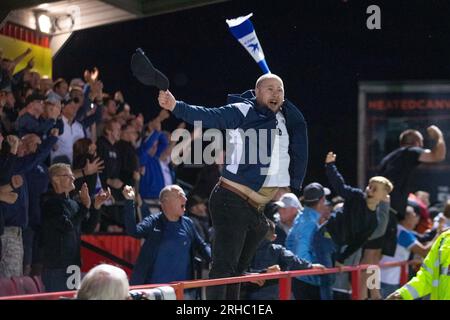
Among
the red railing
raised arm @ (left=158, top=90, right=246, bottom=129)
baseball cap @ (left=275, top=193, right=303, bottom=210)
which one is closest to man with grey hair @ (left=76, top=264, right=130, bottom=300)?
the red railing

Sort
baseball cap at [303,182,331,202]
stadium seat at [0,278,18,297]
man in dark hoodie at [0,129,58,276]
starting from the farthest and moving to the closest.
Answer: baseball cap at [303,182,331,202], man in dark hoodie at [0,129,58,276], stadium seat at [0,278,18,297]

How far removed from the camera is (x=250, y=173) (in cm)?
510

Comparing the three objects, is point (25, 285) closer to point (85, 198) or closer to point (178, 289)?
point (85, 198)

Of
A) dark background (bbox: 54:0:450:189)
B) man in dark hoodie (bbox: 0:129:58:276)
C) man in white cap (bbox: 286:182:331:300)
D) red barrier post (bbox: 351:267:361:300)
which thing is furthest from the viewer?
man in white cap (bbox: 286:182:331:300)

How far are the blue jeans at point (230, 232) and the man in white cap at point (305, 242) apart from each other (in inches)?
67.7

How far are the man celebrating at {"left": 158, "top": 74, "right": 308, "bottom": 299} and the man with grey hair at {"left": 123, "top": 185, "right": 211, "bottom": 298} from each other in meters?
0.68

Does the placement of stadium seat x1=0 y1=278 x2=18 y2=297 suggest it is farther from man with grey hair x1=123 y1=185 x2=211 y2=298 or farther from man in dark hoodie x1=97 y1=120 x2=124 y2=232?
man in dark hoodie x1=97 y1=120 x2=124 y2=232

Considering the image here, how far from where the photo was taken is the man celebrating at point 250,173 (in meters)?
5.02

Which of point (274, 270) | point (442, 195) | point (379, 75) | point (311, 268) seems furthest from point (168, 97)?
point (442, 195)

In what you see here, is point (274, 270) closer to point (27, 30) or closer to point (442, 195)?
point (27, 30)

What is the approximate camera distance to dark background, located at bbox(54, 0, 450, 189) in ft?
21.5

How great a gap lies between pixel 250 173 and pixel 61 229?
1.63 meters

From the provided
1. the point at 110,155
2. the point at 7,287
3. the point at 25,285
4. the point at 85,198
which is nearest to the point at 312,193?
the point at 110,155

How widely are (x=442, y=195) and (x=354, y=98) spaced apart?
3699 mm
